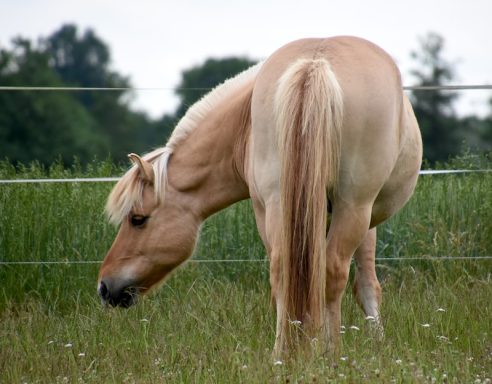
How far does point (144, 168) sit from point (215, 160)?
419mm

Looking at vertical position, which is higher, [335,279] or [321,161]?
[321,161]

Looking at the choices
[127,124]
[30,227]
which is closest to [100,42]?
[127,124]

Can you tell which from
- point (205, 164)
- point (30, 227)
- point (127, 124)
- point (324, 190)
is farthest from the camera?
point (127, 124)

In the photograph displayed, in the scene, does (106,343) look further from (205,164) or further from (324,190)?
(324,190)

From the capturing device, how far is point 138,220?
552 cm

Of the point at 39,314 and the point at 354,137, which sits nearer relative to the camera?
the point at 354,137

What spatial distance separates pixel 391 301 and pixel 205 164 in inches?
56.7

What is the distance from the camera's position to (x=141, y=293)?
570cm

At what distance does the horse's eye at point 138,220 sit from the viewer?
5500mm

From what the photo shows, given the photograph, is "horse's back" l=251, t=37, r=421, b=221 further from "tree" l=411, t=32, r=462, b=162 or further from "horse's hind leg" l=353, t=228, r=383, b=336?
"tree" l=411, t=32, r=462, b=162

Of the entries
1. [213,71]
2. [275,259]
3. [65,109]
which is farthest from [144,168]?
[213,71]

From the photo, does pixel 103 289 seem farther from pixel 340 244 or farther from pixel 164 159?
pixel 340 244

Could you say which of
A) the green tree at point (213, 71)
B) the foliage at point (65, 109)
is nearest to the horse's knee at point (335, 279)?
the foliage at point (65, 109)

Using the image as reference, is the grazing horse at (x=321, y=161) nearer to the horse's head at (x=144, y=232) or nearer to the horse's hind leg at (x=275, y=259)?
the horse's hind leg at (x=275, y=259)
